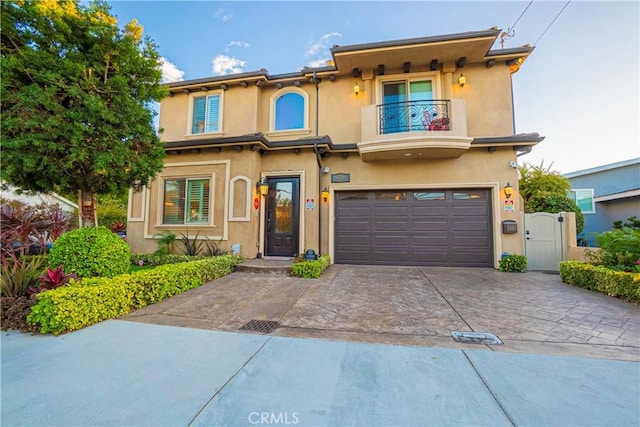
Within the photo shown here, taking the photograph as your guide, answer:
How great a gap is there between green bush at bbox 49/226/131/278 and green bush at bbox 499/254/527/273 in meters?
9.37

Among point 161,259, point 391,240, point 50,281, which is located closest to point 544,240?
point 391,240

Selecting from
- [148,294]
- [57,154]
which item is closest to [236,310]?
[148,294]

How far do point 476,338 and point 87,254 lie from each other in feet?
19.8

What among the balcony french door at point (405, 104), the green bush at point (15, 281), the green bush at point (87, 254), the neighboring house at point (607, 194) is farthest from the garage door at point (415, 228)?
the neighboring house at point (607, 194)

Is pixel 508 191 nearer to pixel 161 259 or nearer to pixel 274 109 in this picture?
pixel 274 109

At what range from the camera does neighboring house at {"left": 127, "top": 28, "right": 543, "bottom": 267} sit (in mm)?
7707

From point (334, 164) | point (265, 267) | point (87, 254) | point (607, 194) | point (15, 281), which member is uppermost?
point (334, 164)

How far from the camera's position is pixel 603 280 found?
16.8 ft

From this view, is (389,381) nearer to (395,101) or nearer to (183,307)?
(183,307)

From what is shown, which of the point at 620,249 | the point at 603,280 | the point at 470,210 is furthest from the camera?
the point at 470,210

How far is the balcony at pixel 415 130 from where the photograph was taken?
23.7 ft

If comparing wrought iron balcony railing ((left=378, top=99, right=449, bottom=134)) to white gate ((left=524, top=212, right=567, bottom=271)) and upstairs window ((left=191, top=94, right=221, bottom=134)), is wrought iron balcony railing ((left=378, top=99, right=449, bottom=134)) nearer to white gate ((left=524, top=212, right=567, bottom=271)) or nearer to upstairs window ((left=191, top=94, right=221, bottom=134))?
white gate ((left=524, top=212, right=567, bottom=271))

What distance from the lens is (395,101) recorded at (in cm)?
865

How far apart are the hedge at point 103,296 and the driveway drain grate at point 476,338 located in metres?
4.75
